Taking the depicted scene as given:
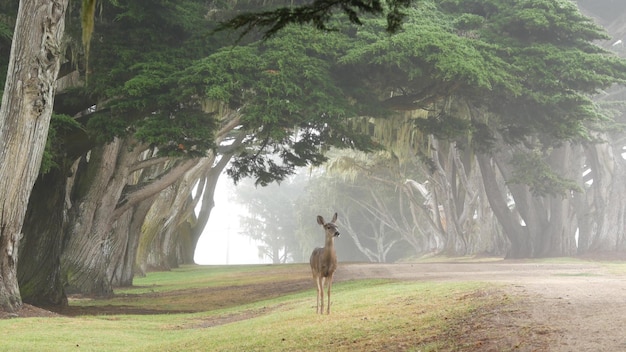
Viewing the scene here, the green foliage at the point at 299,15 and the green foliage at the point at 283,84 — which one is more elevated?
the green foliage at the point at 283,84

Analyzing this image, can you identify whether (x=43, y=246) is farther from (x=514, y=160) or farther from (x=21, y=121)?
(x=514, y=160)

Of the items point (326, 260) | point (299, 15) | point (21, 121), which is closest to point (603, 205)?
point (326, 260)

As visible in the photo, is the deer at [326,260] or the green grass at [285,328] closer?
the green grass at [285,328]

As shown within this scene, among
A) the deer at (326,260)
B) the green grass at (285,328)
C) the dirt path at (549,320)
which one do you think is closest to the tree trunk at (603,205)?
the green grass at (285,328)

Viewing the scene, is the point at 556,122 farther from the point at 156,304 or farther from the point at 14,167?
the point at 14,167

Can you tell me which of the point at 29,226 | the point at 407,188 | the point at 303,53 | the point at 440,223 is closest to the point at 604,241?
the point at 440,223

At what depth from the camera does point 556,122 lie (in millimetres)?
29297

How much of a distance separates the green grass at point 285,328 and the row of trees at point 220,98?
3.04 metres

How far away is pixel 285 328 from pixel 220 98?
29.9 feet

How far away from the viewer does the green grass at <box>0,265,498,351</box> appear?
10711 millimetres

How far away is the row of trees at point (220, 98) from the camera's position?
63.6 ft

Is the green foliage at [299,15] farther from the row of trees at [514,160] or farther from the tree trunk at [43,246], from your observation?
the row of trees at [514,160]

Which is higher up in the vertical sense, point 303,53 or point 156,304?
point 303,53

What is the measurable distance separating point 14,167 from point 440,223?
38.3 metres
